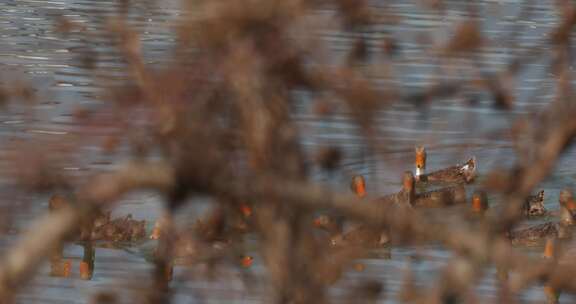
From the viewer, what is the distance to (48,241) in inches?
121

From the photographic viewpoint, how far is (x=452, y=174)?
47.5 ft

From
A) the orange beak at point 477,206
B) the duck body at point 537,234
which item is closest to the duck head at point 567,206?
the duck body at point 537,234

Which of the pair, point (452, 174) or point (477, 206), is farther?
point (452, 174)

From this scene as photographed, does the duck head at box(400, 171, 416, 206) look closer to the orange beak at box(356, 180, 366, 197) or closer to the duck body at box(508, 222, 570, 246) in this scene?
the duck body at box(508, 222, 570, 246)

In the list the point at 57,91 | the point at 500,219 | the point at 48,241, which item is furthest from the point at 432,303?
the point at 57,91

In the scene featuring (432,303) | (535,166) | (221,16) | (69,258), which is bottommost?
(69,258)

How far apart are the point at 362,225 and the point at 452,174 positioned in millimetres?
10826

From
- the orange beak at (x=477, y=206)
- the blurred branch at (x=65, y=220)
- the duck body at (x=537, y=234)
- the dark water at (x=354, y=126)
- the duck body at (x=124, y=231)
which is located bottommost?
the duck body at (x=537, y=234)

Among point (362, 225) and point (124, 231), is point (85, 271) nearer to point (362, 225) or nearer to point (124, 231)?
point (124, 231)

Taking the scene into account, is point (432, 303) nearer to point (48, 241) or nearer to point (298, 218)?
point (298, 218)

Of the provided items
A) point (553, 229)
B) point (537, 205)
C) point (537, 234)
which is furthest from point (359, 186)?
point (537, 205)

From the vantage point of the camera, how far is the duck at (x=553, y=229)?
470 inches

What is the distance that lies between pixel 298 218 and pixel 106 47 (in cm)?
173

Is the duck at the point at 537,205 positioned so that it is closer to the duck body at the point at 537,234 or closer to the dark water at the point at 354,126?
the duck body at the point at 537,234
